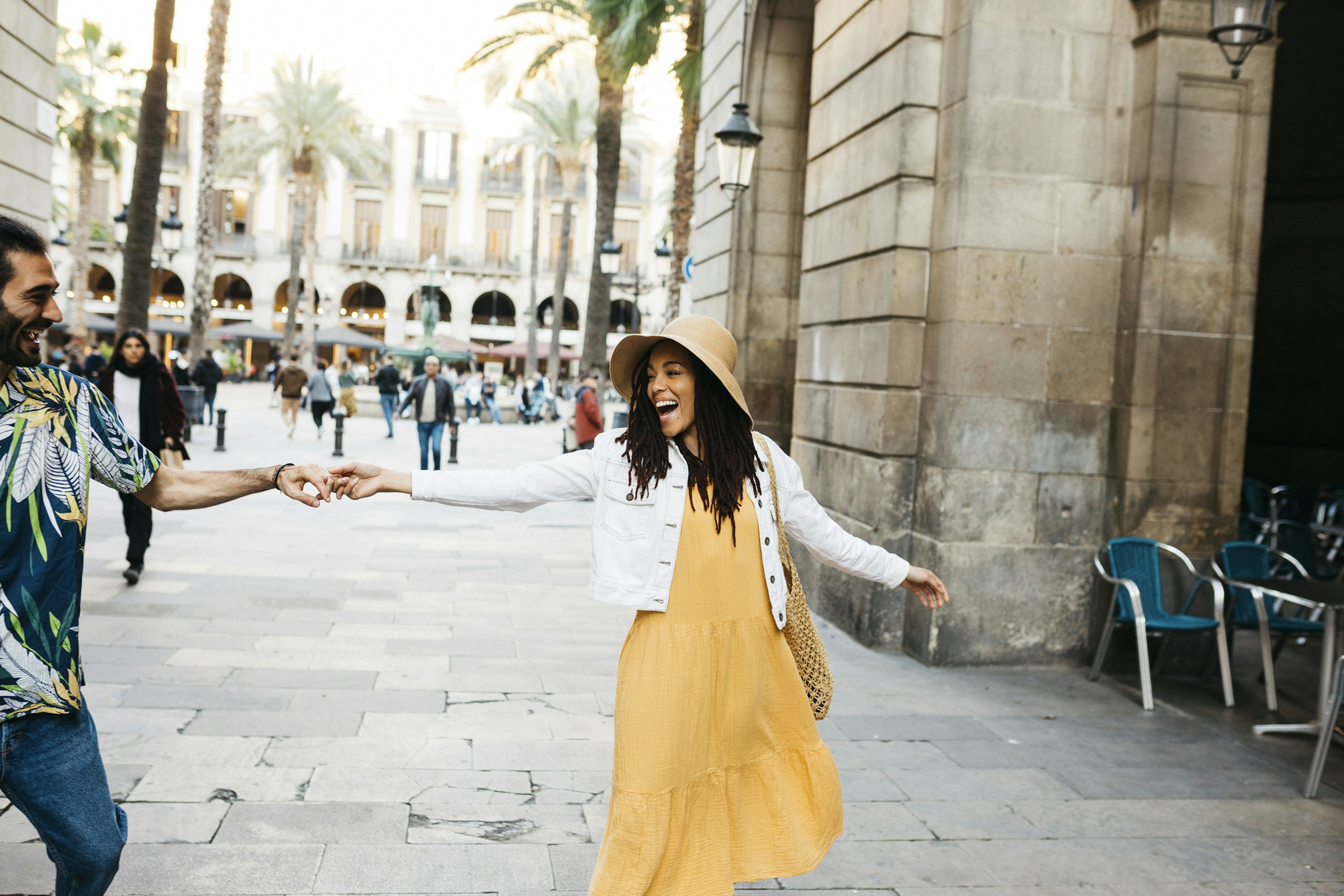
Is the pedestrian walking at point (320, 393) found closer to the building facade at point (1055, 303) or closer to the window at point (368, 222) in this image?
the building facade at point (1055, 303)

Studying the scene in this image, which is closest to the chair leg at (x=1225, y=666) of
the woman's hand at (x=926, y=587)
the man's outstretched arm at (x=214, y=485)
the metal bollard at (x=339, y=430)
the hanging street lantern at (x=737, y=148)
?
the woman's hand at (x=926, y=587)

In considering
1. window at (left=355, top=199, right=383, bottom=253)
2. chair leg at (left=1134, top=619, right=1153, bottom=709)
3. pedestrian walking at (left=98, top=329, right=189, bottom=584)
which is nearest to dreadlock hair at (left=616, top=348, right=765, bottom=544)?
chair leg at (left=1134, top=619, right=1153, bottom=709)

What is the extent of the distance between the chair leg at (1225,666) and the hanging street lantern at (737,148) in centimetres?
517

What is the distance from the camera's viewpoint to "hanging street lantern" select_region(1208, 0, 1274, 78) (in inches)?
215

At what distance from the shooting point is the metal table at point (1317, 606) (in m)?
5.06

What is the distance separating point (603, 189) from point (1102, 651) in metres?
17.0

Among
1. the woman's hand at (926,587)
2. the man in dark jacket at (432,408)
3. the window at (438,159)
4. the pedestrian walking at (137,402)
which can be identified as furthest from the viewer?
the window at (438,159)

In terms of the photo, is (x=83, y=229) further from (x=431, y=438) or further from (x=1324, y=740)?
(x=1324, y=740)

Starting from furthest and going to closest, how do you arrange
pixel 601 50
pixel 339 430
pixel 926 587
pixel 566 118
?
1. pixel 566 118
2. pixel 601 50
3. pixel 339 430
4. pixel 926 587

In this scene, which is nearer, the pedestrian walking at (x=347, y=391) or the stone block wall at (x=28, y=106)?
the stone block wall at (x=28, y=106)

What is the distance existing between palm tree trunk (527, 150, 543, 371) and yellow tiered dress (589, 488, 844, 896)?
39.9 m

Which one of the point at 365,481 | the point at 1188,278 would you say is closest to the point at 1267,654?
Result: the point at 1188,278

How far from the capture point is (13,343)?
228 cm

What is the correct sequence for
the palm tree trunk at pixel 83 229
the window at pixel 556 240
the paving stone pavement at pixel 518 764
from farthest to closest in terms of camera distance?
the window at pixel 556 240
the palm tree trunk at pixel 83 229
the paving stone pavement at pixel 518 764
